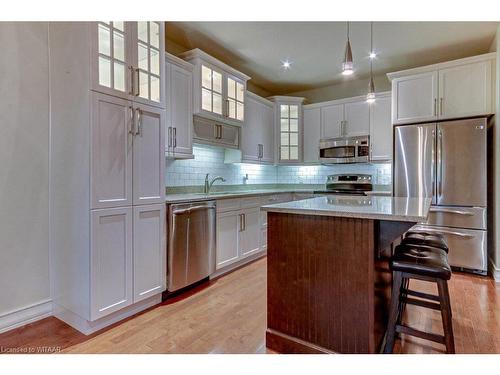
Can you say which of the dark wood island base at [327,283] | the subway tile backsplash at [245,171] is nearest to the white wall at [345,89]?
the subway tile backsplash at [245,171]

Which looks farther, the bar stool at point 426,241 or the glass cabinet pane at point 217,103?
the glass cabinet pane at point 217,103

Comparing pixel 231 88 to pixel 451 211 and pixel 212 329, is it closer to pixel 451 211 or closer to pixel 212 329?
pixel 212 329

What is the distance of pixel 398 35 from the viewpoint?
3.29 meters

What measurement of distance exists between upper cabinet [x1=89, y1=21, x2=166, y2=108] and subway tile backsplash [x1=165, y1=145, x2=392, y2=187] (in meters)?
1.07

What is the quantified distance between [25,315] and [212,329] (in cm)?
145

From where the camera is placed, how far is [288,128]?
4.95m

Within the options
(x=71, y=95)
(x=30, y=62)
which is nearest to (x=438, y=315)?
(x=71, y=95)

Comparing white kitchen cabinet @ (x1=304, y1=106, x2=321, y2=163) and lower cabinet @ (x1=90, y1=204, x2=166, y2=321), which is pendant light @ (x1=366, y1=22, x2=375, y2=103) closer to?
white kitchen cabinet @ (x1=304, y1=106, x2=321, y2=163)

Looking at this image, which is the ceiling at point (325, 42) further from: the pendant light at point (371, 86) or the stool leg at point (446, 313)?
the stool leg at point (446, 313)

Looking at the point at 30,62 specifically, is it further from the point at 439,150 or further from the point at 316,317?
the point at 439,150

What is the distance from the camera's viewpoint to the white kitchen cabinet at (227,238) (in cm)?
324

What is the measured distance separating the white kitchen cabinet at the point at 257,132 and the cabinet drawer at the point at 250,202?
2.14 ft

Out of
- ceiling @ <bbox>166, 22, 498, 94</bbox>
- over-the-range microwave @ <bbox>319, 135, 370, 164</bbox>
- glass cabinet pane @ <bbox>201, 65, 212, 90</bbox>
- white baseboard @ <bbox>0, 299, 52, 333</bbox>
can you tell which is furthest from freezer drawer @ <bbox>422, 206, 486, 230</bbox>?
white baseboard @ <bbox>0, 299, 52, 333</bbox>
